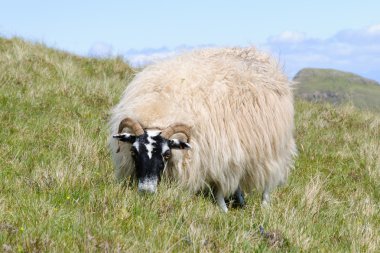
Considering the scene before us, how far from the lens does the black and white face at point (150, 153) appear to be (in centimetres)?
534

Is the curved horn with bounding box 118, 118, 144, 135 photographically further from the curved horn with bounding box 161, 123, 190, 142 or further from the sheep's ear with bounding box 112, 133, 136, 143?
the curved horn with bounding box 161, 123, 190, 142

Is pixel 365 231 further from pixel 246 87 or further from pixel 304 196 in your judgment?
pixel 246 87

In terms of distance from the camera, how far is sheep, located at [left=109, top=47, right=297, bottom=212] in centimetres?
559

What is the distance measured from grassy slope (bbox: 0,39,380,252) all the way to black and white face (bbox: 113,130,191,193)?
0.20m

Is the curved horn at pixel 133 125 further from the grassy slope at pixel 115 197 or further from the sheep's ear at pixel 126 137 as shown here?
the grassy slope at pixel 115 197

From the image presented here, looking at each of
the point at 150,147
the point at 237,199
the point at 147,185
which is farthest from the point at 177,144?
the point at 237,199

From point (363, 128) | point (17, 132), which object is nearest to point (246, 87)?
point (17, 132)

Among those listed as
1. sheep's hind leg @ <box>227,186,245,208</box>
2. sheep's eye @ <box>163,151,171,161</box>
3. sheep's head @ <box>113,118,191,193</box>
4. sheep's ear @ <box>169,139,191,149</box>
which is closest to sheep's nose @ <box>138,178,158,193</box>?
Result: sheep's head @ <box>113,118,191,193</box>

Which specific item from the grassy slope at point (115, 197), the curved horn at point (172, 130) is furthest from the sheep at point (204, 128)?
the grassy slope at point (115, 197)

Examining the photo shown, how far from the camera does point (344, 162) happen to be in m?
8.69

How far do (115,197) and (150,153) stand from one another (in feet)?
2.89

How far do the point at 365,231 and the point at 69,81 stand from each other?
6.96 meters

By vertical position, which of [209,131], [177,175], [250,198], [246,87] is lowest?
[250,198]

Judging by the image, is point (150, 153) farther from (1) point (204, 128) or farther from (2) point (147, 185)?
(1) point (204, 128)
